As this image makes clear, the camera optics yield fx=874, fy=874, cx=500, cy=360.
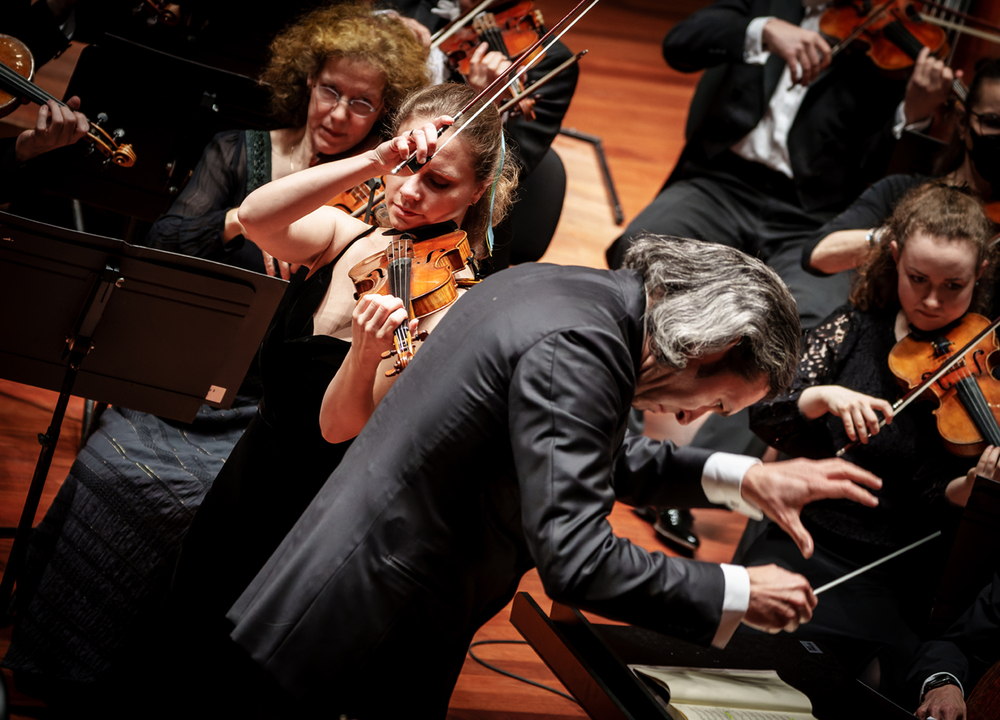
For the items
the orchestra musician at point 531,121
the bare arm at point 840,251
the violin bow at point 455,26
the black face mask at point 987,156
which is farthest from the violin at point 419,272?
the black face mask at point 987,156

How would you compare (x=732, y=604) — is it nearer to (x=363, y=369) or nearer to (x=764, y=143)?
(x=363, y=369)

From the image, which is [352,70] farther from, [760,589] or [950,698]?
[950,698]

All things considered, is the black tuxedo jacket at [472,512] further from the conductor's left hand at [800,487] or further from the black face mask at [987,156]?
the black face mask at [987,156]

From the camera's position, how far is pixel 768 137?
120 inches

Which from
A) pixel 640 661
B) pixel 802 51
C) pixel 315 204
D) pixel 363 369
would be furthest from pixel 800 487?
pixel 802 51

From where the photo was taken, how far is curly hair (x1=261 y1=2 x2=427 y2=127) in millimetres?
2129

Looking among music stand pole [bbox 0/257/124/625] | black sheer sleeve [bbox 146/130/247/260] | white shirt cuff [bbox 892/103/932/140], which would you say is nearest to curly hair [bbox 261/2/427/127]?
black sheer sleeve [bbox 146/130/247/260]

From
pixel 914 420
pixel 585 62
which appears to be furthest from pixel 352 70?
pixel 585 62

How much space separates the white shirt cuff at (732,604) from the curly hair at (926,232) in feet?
4.54

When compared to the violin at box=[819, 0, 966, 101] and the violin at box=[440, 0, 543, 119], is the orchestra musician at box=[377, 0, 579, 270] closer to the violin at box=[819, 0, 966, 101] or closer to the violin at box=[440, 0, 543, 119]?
the violin at box=[440, 0, 543, 119]

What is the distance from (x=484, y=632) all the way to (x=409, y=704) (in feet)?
3.38

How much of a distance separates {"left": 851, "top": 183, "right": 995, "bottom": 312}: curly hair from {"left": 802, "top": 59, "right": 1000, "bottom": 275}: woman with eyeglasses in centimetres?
8

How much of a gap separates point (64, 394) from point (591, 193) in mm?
3009

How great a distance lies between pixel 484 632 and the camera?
7.61ft
